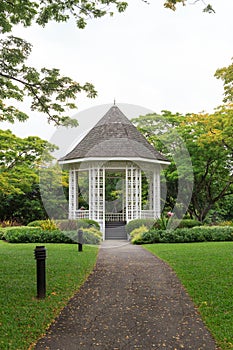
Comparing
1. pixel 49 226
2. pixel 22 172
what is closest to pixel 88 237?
pixel 49 226

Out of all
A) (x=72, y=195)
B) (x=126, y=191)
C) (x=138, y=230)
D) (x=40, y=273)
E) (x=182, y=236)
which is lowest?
(x=182, y=236)

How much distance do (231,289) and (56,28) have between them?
7.43 metres

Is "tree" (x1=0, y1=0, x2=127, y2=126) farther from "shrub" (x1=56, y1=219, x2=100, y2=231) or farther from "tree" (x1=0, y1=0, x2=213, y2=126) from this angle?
"shrub" (x1=56, y1=219, x2=100, y2=231)

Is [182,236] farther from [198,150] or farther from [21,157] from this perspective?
[21,157]

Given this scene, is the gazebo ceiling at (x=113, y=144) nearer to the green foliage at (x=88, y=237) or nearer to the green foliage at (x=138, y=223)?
the green foliage at (x=138, y=223)

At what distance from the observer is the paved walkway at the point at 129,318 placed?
4.57 metres

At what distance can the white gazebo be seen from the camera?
1853 centimetres

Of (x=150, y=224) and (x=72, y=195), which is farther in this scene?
(x=72, y=195)

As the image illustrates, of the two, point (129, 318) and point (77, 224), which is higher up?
point (77, 224)

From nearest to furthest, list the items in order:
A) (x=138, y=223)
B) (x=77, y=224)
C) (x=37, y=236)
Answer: (x=37, y=236), (x=77, y=224), (x=138, y=223)

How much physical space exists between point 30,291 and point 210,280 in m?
3.62

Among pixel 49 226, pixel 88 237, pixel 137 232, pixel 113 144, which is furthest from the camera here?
pixel 113 144

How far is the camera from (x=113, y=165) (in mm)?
19203

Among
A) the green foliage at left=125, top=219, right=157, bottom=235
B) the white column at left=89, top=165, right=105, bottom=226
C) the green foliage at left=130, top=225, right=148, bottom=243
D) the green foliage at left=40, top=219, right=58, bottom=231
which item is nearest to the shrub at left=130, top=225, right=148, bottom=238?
the green foliage at left=130, top=225, right=148, bottom=243
